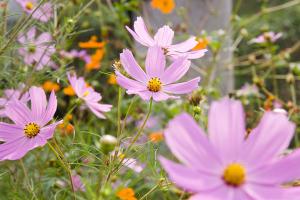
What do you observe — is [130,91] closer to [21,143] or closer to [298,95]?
[21,143]

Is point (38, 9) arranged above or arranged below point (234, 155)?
above

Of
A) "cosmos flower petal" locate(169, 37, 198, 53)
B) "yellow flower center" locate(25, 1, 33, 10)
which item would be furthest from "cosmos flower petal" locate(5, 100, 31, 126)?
"yellow flower center" locate(25, 1, 33, 10)

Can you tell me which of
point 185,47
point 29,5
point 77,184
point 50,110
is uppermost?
point 29,5

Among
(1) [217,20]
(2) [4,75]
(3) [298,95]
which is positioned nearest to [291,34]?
(3) [298,95]

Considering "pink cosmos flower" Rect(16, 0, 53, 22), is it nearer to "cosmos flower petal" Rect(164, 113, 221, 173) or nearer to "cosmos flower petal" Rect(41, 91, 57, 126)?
"cosmos flower petal" Rect(41, 91, 57, 126)

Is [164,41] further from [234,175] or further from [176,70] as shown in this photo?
[234,175]

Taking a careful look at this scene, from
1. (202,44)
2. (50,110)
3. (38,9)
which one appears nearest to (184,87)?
(50,110)

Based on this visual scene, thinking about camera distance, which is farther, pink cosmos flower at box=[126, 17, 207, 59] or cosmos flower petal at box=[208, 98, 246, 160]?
pink cosmos flower at box=[126, 17, 207, 59]
